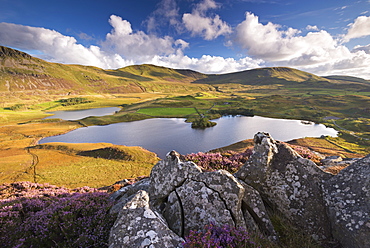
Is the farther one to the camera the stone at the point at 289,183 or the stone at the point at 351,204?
the stone at the point at 289,183

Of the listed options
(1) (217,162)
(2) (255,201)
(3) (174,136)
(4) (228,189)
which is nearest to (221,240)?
(4) (228,189)

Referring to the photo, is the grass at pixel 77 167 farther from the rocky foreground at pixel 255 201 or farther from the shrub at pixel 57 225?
the rocky foreground at pixel 255 201

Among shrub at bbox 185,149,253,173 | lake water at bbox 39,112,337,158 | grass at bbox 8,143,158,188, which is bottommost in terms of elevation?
lake water at bbox 39,112,337,158

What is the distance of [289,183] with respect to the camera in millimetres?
8273

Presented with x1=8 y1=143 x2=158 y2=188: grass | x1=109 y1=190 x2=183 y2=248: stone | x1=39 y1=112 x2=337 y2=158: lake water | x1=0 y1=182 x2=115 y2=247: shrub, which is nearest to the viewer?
x1=109 y1=190 x2=183 y2=248: stone

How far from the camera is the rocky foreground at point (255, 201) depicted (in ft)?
19.8

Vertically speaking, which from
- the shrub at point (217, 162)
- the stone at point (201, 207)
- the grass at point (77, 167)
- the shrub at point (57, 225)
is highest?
the stone at point (201, 207)

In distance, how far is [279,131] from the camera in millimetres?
84938

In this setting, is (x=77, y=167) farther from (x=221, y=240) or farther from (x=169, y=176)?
(x=221, y=240)

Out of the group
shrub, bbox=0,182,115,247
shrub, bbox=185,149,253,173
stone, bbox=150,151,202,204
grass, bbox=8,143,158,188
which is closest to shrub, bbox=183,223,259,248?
stone, bbox=150,151,202,204

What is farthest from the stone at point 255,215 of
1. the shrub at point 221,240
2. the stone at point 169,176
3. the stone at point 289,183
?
the stone at point 169,176

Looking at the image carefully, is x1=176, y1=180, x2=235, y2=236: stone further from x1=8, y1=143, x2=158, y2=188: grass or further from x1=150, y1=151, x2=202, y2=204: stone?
x1=8, y1=143, x2=158, y2=188: grass

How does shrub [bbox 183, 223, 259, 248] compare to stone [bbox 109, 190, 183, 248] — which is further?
stone [bbox 109, 190, 183, 248]

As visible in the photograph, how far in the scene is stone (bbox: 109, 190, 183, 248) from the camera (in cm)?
554
